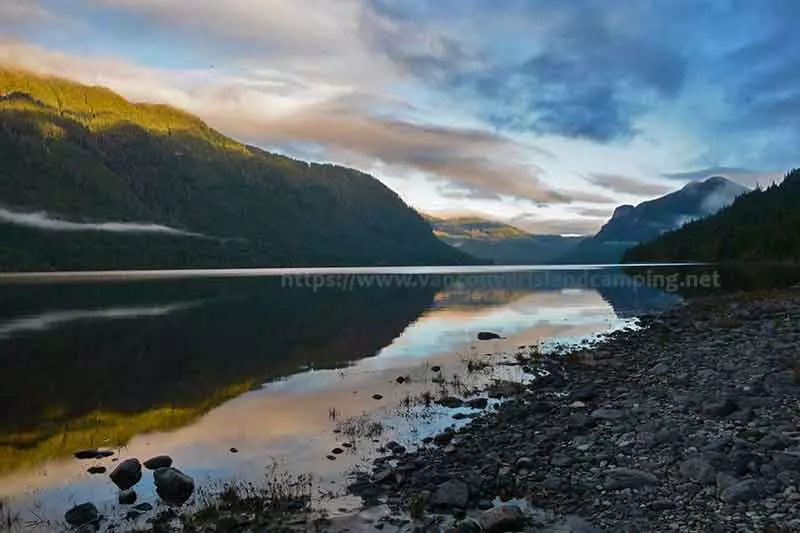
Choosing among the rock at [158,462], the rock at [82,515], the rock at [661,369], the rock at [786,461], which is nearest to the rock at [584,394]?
the rock at [661,369]

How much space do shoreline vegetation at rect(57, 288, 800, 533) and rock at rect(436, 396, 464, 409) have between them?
160 cm

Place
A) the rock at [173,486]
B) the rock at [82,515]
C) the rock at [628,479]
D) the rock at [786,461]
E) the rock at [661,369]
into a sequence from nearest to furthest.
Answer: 1. the rock at [786,461]
2. the rock at [628,479]
3. the rock at [82,515]
4. the rock at [173,486]
5. the rock at [661,369]

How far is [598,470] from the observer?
48.6 ft

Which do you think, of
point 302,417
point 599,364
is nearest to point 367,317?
point 599,364

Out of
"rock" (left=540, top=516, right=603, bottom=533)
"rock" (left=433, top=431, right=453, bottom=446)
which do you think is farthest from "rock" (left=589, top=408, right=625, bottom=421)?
"rock" (left=540, top=516, right=603, bottom=533)

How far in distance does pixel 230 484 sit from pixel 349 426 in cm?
644

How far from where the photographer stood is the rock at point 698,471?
1275 cm

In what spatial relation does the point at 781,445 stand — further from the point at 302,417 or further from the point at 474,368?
the point at 474,368

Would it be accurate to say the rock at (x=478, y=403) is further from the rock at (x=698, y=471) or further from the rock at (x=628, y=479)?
the rock at (x=698, y=471)

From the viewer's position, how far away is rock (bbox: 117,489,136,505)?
50.4ft

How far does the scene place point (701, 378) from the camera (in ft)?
75.4

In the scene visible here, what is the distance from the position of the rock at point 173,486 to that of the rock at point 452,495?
6.52 metres

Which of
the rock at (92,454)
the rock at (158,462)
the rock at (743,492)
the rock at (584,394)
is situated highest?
the rock at (743,492)

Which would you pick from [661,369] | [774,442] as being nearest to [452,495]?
[774,442]
